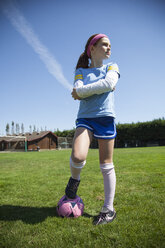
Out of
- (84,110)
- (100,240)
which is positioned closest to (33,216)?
(100,240)

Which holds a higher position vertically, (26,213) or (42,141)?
(26,213)

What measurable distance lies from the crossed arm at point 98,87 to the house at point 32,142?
45457 mm

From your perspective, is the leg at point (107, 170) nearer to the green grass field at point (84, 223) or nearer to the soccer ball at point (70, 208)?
the green grass field at point (84, 223)

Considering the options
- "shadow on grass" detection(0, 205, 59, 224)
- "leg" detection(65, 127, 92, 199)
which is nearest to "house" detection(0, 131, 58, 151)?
"shadow on grass" detection(0, 205, 59, 224)

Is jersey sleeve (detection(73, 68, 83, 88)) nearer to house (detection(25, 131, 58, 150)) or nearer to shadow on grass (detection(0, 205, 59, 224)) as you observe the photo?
shadow on grass (detection(0, 205, 59, 224))

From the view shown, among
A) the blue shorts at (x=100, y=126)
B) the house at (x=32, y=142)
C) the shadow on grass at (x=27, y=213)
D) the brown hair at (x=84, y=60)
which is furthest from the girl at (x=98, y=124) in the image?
the house at (x=32, y=142)

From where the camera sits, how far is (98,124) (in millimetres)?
2504

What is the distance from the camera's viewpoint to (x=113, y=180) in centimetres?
252

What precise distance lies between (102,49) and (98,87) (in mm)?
729

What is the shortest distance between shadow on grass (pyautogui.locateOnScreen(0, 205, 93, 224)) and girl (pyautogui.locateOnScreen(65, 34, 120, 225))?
411mm

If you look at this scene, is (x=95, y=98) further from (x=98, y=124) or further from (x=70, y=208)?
(x=70, y=208)

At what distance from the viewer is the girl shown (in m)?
2.40

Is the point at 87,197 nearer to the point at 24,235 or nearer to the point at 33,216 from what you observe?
the point at 33,216

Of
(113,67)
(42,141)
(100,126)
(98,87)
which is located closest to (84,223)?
(100,126)
